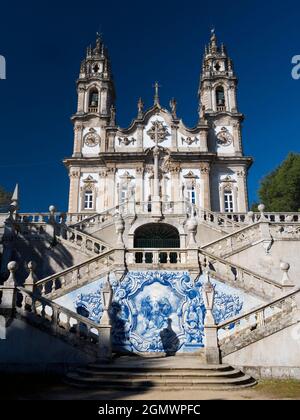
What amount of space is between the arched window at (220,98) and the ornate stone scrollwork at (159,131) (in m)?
5.62

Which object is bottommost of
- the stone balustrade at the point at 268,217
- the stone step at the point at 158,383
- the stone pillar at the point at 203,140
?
the stone step at the point at 158,383

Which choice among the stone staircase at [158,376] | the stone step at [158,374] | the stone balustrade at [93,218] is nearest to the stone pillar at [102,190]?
the stone balustrade at [93,218]

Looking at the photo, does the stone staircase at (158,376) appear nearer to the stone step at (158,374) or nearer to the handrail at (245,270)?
the stone step at (158,374)

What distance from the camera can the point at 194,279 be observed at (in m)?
11.4

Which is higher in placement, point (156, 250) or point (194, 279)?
point (156, 250)

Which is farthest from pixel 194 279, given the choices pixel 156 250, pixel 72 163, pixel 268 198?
pixel 268 198

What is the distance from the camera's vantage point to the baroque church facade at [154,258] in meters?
9.10

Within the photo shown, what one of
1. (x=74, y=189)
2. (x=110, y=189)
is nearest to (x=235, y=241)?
(x=110, y=189)

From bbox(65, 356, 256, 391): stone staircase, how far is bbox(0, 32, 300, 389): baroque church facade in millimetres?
52

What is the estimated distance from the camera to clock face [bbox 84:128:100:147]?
30141 millimetres

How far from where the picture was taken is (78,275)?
11.8 m

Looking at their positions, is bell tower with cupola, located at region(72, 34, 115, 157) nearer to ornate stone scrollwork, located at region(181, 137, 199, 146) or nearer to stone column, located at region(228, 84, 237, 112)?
ornate stone scrollwork, located at region(181, 137, 199, 146)
